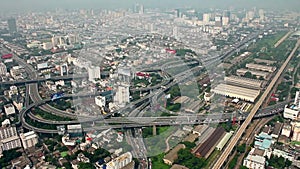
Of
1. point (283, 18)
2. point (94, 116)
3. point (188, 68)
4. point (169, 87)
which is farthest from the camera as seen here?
point (283, 18)

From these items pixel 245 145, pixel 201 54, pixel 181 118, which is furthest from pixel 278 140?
pixel 201 54

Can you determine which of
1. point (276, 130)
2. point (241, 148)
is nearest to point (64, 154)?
point (241, 148)

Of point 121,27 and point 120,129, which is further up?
point 121,27

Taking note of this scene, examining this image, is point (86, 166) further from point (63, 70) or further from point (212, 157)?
point (63, 70)

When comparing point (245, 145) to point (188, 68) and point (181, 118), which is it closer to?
point (181, 118)

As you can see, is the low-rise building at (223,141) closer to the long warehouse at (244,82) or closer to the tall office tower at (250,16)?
the long warehouse at (244,82)

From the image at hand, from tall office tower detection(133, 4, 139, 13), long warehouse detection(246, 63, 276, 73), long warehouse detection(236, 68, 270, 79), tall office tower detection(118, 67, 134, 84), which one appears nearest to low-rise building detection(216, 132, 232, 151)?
tall office tower detection(118, 67, 134, 84)

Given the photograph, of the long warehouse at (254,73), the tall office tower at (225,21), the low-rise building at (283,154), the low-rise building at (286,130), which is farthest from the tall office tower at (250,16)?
the low-rise building at (283,154)
